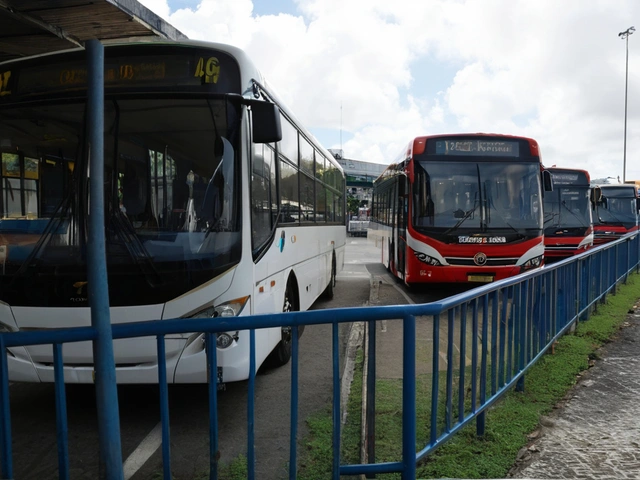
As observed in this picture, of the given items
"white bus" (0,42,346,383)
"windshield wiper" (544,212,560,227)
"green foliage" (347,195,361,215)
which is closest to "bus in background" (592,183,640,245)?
"windshield wiper" (544,212,560,227)

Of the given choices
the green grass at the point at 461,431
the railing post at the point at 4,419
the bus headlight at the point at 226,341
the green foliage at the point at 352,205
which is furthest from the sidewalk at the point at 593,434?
the green foliage at the point at 352,205

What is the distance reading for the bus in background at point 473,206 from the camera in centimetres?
1069

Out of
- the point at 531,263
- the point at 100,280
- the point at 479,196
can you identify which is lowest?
the point at 531,263

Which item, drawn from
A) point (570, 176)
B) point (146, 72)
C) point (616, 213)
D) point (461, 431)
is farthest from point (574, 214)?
point (146, 72)

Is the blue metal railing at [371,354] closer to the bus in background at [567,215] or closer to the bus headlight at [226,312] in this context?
the bus headlight at [226,312]

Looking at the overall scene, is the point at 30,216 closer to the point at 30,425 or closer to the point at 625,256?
the point at 30,425

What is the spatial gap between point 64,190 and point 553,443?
412 cm

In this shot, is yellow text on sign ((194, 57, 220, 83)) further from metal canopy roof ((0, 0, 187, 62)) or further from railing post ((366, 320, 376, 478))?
metal canopy roof ((0, 0, 187, 62))

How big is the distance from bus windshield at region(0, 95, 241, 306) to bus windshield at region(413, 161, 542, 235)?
21.8 feet

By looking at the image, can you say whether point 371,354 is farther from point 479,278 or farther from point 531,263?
point 531,263

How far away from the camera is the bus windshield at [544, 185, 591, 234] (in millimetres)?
17438

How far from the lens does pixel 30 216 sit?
478cm

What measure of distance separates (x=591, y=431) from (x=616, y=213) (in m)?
20.7

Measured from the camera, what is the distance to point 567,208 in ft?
57.9
